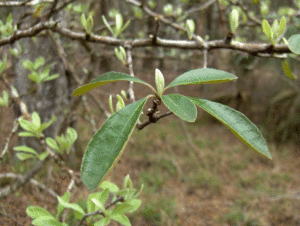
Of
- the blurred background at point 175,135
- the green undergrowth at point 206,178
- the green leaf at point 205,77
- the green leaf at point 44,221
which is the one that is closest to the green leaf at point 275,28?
the green leaf at point 205,77

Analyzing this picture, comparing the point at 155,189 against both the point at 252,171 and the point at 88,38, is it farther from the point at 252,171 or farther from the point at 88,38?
the point at 88,38

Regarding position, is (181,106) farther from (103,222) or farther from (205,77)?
(103,222)

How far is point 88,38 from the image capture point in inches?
34.7

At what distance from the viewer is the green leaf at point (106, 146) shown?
391mm

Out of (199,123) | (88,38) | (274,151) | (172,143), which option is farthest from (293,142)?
(88,38)

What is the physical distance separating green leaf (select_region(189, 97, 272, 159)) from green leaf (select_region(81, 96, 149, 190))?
0.48 feet

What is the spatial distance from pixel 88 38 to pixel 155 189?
9.05ft

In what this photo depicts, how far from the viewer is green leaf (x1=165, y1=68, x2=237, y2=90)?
1.52ft

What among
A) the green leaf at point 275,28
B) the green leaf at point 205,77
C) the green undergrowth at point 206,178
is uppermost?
the green leaf at point 275,28

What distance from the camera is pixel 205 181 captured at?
353 centimetres

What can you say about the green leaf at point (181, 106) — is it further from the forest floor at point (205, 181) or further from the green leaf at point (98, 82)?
the forest floor at point (205, 181)

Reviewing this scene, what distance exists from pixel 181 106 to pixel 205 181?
3.32 m

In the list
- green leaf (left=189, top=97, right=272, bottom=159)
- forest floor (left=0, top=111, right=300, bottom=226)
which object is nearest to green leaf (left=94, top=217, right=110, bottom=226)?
green leaf (left=189, top=97, right=272, bottom=159)

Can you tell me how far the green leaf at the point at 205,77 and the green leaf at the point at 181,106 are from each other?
41 millimetres
